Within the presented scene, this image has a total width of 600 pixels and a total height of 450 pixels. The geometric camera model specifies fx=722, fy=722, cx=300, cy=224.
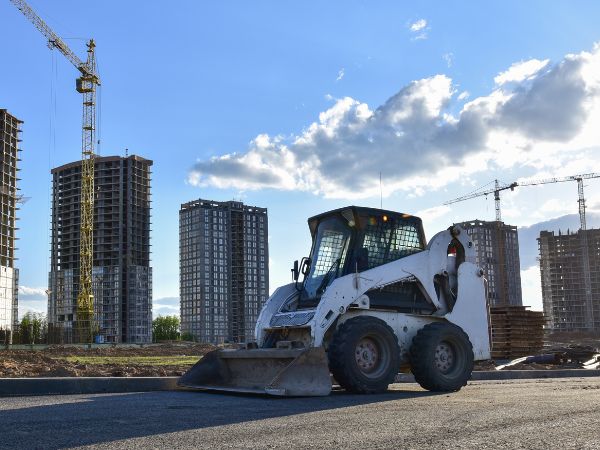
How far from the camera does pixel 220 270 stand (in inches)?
4186

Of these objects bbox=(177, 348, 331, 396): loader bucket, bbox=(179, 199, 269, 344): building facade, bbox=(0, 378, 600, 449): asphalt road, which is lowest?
bbox=(0, 378, 600, 449): asphalt road

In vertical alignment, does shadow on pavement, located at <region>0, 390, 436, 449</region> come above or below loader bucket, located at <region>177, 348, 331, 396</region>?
below

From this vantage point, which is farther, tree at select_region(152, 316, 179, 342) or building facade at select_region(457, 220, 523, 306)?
tree at select_region(152, 316, 179, 342)

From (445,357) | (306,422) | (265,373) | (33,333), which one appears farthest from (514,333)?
(33,333)

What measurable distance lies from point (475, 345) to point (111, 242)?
299ft

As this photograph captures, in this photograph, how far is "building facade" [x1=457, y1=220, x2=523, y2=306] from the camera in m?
104

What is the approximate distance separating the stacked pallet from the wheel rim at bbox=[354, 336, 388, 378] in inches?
583

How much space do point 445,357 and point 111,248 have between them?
9119 cm

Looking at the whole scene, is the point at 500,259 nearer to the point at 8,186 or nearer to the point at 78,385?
the point at 8,186

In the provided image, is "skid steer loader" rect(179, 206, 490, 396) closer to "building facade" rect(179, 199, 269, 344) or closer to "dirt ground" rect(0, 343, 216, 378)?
"dirt ground" rect(0, 343, 216, 378)

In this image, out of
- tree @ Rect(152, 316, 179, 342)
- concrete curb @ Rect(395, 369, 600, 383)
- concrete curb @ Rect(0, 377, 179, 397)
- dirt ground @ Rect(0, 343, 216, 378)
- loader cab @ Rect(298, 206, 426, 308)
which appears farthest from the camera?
tree @ Rect(152, 316, 179, 342)

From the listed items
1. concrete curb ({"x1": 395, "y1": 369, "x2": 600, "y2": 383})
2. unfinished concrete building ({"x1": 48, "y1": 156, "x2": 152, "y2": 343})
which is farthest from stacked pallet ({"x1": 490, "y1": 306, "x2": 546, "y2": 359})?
unfinished concrete building ({"x1": 48, "y1": 156, "x2": 152, "y2": 343})

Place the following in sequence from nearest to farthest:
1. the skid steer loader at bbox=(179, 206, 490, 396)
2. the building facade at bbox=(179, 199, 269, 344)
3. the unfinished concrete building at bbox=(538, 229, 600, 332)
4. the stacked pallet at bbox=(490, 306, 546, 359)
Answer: the skid steer loader at bbox=(179, 206, 490, 396) → the stacked pallet at bbox=(490, 306, 546, 359) → the building facade at bbox=(179, 199, 269, 344) → the unfinished concrete building at bbox=(538, 229, 600, 332)

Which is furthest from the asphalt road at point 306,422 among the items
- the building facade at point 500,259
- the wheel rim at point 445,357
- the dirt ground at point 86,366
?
the building facade at point 500,259
